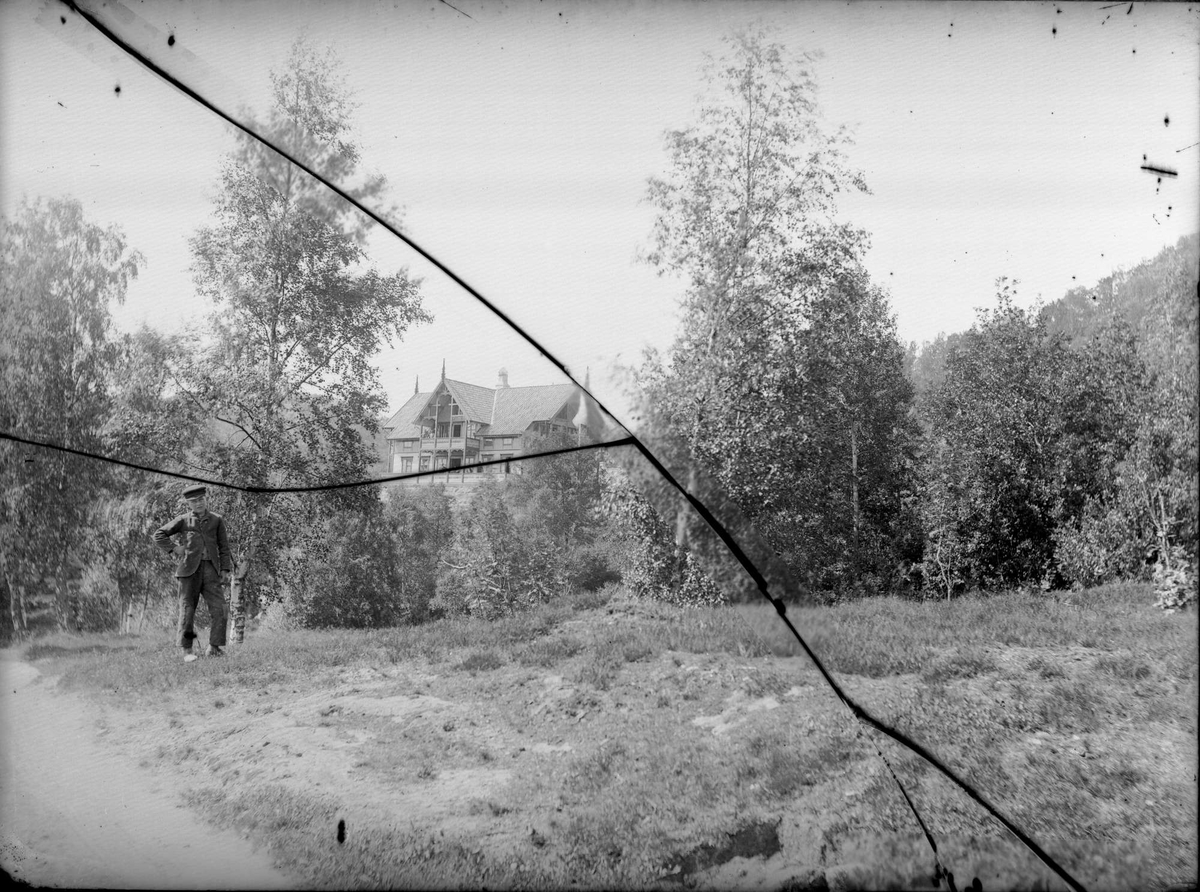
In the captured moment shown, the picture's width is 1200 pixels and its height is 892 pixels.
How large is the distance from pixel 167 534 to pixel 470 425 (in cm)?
63

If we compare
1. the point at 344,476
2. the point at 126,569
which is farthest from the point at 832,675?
the point at 126,569

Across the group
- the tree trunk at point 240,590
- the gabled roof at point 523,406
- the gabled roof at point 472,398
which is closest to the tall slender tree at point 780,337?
the gabled roof at point 523,406

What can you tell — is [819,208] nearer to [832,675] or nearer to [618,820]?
[832,675]

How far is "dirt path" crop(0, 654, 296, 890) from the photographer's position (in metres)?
1.18

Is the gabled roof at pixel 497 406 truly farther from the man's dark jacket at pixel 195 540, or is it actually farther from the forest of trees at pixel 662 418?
the man's dark jacket at pixel 195 540

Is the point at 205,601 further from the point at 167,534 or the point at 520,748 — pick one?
the point at 520,748

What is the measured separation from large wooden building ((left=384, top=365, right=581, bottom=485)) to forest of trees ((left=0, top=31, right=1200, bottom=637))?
50 millimetres

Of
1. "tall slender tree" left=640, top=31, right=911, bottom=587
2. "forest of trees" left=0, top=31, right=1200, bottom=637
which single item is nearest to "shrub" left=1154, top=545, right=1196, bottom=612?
"forest of trees" left=0, top=31, right=1200, bottom=637

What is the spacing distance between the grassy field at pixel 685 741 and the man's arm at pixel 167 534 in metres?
0.18

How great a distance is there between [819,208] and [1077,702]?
2.69 ft

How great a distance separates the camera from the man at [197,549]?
4.25 ft

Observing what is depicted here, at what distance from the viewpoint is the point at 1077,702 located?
100 cm

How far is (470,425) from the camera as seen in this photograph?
1174mm

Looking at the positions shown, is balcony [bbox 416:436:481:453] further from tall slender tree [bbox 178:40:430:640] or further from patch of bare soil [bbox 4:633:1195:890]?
patch of bare soil [bbox 4:633:1195:890]
